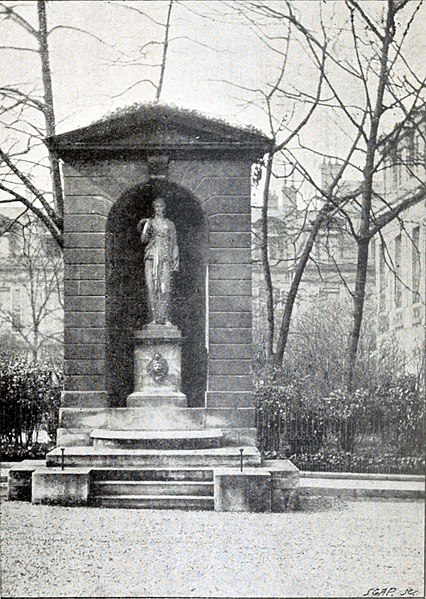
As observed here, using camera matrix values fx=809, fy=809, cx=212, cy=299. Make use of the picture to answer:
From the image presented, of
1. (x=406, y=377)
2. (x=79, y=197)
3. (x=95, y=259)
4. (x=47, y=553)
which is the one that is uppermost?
(x=79, y=197)

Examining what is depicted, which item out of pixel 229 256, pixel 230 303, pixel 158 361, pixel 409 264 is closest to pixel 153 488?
pixel 158 361

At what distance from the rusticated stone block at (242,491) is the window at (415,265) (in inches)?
132

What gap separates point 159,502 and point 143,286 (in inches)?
135

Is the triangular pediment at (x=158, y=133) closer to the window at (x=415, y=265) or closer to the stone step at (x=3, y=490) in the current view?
the window at (x=415, y=265)

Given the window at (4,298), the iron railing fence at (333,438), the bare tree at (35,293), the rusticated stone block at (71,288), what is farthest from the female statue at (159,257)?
the iron railing fence at (333,438)

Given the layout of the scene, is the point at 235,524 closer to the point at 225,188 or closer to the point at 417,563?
the point at 417,563

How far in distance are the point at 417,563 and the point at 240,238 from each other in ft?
19.2

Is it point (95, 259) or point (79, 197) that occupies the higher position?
point (79, 197)

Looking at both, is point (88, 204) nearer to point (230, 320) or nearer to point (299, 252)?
point (230, 320)

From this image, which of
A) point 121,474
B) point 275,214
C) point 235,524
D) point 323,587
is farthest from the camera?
point 275,214

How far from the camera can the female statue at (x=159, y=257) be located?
461 inches

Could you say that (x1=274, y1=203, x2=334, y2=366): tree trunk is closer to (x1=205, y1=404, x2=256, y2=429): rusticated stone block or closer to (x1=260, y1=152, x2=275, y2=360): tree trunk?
(x1=260, y1=152, x2=275, y2=360): tree trunk

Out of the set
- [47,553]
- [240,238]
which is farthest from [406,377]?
[47,553]

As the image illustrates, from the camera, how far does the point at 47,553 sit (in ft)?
25.9
